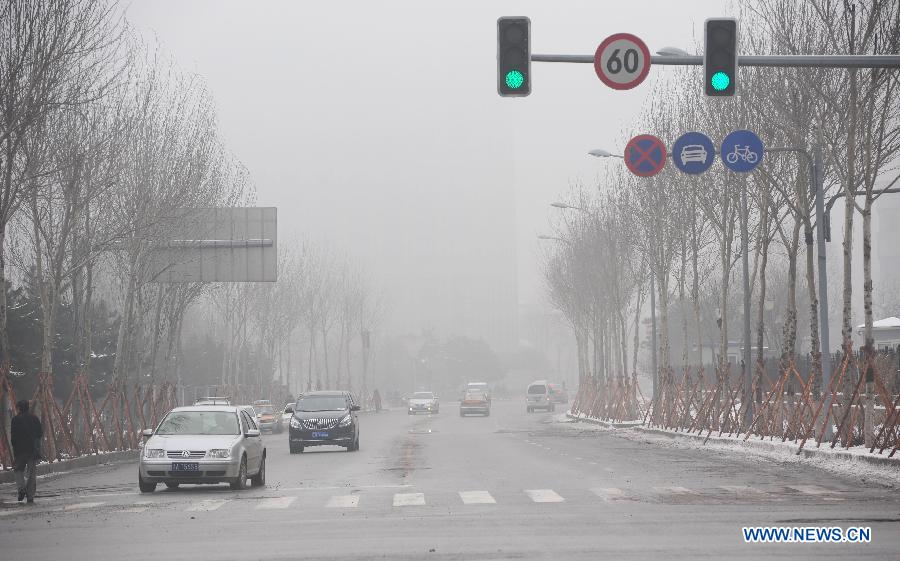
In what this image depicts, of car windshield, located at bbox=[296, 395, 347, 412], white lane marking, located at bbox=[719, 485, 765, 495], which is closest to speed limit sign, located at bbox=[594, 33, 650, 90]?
white lane marking, located at bbox=[719, 485, 765, 495]

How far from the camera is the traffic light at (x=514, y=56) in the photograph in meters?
16.5

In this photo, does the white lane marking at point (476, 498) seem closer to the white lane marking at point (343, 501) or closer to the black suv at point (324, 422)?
the white lane marking at point (343, 501)

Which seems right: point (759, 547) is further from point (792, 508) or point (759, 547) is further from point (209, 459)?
point (209, 459)

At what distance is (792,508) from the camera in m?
16.8

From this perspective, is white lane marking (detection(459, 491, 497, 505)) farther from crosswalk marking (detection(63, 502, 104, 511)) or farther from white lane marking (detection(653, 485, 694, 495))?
crosswalk marking (detection(63, 502, 104, 511))

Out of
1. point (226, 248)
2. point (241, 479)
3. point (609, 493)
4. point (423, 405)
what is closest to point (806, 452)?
point (609, 493)

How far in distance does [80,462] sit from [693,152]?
18.3 meters

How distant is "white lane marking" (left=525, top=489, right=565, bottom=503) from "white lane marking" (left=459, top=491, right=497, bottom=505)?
0.64m

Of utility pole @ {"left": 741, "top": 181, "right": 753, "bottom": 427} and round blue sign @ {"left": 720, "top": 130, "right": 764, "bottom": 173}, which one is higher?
round blue sign @ {"left": 720, "top": 130, "right": 764, "bottom": 173}

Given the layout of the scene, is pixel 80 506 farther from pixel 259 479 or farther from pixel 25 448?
pixel 259 479

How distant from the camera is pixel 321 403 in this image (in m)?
39.3

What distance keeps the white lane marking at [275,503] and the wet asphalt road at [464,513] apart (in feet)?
0.24

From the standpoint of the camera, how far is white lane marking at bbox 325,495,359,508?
18.8 meters

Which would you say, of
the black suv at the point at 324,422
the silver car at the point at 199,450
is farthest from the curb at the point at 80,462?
the black suv at the point at 324,422
